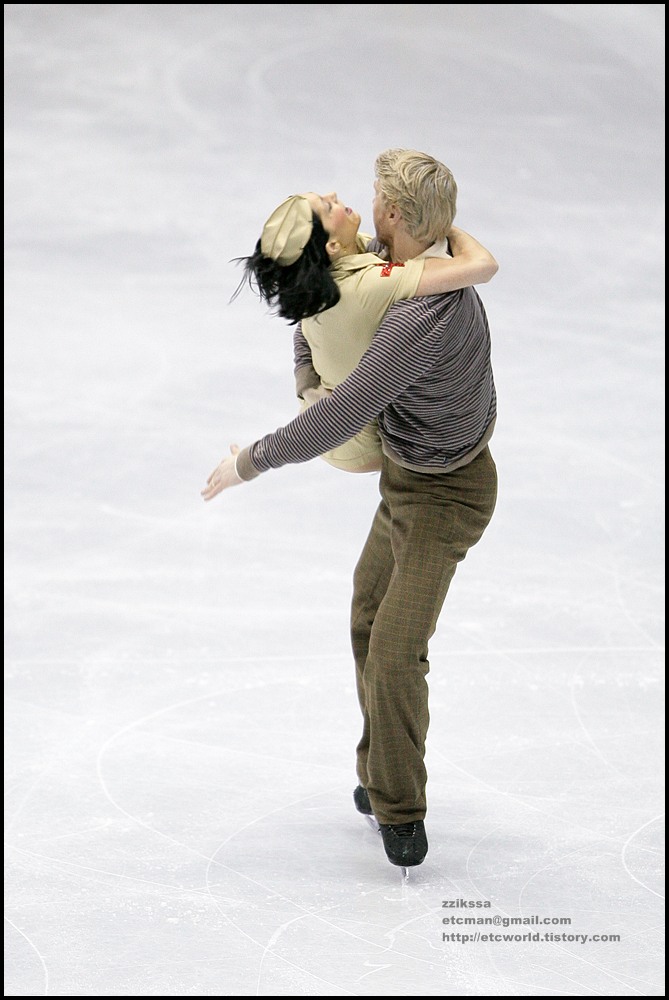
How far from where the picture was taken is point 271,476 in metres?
4.54

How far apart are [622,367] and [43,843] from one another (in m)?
3.66

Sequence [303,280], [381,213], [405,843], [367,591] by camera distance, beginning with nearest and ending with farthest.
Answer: [303,280], [381,213], [405,843], [367,591]

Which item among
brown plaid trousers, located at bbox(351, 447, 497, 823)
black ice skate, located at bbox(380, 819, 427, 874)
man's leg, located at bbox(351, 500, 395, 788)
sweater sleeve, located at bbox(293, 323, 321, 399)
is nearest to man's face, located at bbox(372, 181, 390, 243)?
sweater sleeve, located at bbox(293, 323, 321, 399)

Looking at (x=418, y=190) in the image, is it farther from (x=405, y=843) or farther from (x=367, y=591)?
(x=405, y=843)

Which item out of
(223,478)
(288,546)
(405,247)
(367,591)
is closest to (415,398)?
(405,247)

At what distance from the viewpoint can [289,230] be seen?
7.04 feet

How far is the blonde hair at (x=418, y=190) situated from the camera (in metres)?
2.18

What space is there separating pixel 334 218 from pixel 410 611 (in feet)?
2.39

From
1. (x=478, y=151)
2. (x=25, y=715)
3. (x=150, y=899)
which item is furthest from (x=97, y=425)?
(x=478, y=151)

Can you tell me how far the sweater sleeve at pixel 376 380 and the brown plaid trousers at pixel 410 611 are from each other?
0.25 metres

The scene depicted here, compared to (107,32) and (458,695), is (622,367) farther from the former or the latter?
(107,32)

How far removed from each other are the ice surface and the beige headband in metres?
1.20

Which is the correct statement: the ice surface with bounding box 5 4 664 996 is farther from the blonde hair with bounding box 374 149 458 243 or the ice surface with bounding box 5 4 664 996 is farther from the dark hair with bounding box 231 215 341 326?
the blonde hair with bounding box 374 149 458 243

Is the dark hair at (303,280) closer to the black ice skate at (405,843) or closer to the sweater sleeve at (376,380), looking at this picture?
the sweater sleeve at (376,380)
